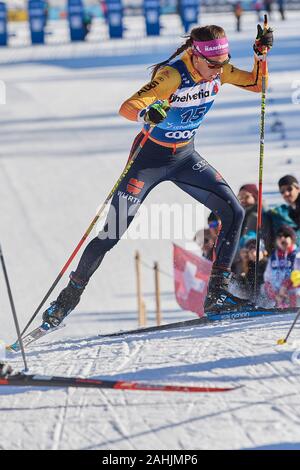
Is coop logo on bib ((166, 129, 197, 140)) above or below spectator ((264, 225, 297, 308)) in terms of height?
above

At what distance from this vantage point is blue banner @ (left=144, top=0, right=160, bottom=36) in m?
Answer: 27.7

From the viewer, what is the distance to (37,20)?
28.2 metres

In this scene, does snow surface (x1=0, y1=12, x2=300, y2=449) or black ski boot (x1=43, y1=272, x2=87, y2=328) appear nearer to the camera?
snow surface (x1=0, y1=12, x2=300, y2=449)

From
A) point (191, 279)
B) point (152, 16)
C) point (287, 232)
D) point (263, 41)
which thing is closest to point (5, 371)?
point (263, 41)

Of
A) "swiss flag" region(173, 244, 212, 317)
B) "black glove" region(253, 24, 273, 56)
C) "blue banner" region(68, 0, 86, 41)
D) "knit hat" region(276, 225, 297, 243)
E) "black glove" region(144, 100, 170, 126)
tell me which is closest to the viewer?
"black glove" region(144, 100, 170, 126)

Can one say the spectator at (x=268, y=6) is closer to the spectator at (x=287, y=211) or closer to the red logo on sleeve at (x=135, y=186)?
the spectator at (x=287, y=211)

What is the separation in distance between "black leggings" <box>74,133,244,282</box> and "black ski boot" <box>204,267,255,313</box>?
0.83 ft

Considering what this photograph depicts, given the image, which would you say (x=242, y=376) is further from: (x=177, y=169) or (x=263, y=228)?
(x=263, y=228)

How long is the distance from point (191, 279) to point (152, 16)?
20.8 metres

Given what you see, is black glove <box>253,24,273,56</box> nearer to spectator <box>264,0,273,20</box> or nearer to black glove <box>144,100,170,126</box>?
black glove <box>144,100,170,126</box>

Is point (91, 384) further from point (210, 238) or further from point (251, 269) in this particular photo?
point (210, 238)

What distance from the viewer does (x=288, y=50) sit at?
22.8 m

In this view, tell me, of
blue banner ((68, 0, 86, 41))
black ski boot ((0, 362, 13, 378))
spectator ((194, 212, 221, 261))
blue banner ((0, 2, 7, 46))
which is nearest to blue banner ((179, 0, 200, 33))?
blue banner ((68, 0, 86, 41))

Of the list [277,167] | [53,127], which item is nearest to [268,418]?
[277,167]
